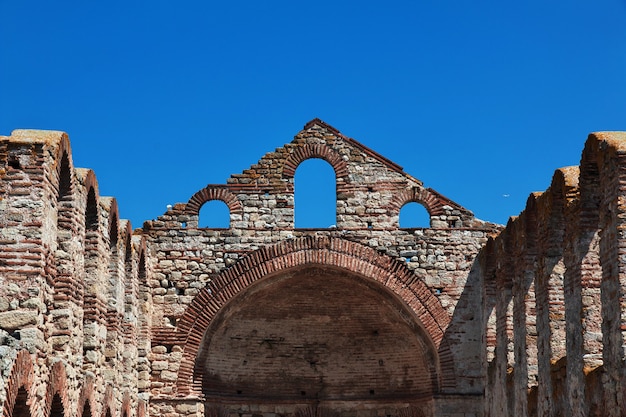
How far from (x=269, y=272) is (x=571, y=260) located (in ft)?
24.0

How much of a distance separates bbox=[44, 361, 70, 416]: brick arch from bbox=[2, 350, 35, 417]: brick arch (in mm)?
720

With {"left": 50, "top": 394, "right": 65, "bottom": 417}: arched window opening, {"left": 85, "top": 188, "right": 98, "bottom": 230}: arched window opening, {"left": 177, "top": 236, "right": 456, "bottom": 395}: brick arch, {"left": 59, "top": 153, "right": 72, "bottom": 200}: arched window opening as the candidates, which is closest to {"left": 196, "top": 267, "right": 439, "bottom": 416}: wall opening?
{"left": 177, "top": 236, "right": 456, "bottom": 395}: brick arch

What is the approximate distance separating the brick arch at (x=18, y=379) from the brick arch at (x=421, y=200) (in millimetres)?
9873

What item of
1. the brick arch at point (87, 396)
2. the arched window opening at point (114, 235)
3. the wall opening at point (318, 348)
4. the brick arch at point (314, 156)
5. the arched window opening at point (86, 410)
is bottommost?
the arched window opening at point (86, 410)

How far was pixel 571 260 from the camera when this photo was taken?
12562 millimetres

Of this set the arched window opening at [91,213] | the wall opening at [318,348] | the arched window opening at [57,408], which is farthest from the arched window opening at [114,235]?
the wall opening at [318,348]

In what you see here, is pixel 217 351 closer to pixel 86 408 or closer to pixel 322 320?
pixel 322 320

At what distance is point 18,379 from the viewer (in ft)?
33.2

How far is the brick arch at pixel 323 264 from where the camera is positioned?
18562 millimetres

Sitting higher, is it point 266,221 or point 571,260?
point 266,221

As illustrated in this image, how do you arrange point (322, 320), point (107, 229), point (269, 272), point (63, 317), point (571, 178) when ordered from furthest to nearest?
point (322, 320), point (269, 272), point (107, 229), point (571, 178), point (63, 317)

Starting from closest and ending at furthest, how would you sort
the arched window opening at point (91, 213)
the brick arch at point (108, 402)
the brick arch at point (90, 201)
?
the brick arch at point (90, 201) < the arched window opening at point (91, 213) < the brick arch at point (108, 402)

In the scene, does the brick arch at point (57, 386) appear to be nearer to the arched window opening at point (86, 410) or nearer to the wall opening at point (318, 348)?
the arched window opening at point (86, 410)

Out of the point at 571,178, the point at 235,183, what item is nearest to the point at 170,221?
the point at 235,183
